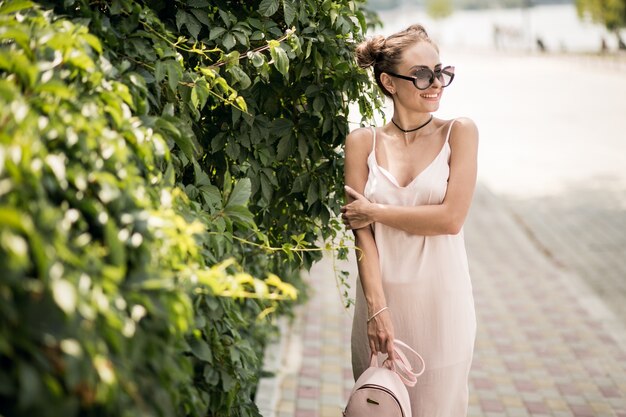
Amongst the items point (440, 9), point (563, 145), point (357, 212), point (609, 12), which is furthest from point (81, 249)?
point (440, 9)

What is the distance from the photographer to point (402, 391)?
2.87 m

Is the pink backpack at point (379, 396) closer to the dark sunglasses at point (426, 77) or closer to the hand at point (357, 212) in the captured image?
the hand at point (357, 212)

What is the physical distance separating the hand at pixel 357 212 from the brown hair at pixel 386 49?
503 millimetres

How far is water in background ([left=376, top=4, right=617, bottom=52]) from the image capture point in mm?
53844

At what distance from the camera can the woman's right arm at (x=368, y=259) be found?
3100mm

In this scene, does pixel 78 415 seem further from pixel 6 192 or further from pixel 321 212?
pixel 321 212

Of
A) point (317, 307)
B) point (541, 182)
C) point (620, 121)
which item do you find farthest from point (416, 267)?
point (620, 121)

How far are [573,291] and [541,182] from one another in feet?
18.6

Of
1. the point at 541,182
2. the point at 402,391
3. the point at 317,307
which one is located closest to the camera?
the point at 402,391

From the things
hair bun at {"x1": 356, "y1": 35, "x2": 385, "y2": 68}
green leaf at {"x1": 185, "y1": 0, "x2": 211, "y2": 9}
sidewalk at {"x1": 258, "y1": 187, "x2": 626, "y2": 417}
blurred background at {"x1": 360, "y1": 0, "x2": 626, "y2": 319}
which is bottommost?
blurred background at {"x1": 360, "y1": 0, "x2": 626, "y2": 319}

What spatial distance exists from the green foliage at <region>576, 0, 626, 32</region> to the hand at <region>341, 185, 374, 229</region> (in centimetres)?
4217

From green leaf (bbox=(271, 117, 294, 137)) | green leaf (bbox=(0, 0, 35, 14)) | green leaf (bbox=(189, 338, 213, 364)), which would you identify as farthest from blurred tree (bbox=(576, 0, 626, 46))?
green leaf (bbox=(0, 0, 35, 14))

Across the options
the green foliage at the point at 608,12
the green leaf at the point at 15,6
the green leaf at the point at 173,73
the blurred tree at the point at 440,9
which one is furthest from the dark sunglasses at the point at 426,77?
the blurred tree at the point at 440,9

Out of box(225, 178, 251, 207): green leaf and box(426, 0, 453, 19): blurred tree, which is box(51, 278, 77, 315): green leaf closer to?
box(225, 178, 251, 207): green leaf
